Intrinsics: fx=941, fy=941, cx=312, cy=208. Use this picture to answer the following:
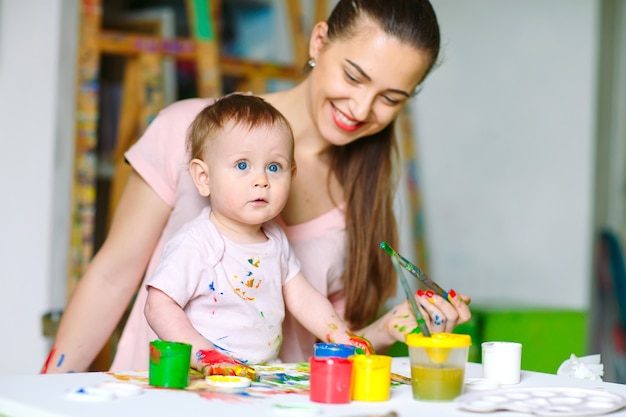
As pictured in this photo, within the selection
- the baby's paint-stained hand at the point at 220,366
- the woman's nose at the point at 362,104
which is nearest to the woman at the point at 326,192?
the woman's nose at the point at 362,104

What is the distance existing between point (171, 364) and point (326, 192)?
0.84 meters

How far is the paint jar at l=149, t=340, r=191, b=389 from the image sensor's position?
1.13 meters

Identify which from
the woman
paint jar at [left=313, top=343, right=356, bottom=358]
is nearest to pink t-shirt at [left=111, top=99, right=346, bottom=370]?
the woman

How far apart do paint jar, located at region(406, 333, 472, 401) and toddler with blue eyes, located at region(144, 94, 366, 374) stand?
0.28 metres

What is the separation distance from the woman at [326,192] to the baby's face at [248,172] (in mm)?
267

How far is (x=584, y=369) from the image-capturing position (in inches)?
56.2

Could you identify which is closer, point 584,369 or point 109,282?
point 584,369

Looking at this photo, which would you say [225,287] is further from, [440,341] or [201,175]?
[440,341]

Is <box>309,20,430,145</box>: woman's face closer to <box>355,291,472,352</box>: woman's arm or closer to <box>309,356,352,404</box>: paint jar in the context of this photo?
<box>355,291,472,352</box>: woman's arm

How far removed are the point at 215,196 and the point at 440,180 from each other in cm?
212

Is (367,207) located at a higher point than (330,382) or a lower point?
higher

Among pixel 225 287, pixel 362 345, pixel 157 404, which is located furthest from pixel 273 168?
pixel 157 404

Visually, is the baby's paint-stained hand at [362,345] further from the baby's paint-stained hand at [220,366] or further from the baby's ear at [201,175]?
the baby's ear at [201,175]

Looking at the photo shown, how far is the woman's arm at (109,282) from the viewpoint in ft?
5.61
